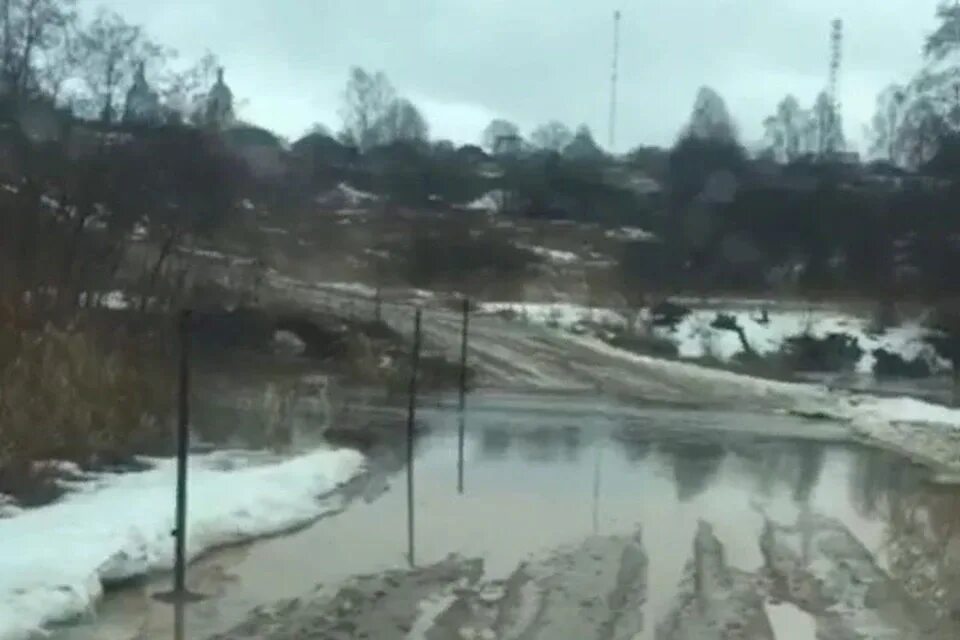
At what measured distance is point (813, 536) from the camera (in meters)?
17.2

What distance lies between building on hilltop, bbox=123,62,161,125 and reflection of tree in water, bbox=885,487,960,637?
2886 cm

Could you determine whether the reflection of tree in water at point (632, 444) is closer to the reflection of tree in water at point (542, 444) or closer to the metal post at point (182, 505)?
the reflection of tree in water at point (542, 444)

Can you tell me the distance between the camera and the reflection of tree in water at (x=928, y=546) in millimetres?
13508

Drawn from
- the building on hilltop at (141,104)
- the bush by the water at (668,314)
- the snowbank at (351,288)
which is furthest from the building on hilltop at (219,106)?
the bush by the water at (668,314)

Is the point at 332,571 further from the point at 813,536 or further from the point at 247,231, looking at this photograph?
the point at 247,231

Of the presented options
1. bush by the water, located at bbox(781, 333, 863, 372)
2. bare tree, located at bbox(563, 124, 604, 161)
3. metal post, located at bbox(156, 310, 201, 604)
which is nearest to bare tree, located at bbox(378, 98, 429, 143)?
bare tree, located at bbox(563, 124, 604, 161)

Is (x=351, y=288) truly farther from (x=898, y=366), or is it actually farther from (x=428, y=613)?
(x=428, y=613)

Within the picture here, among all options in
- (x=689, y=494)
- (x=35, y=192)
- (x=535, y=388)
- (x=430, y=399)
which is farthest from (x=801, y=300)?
(x=689, y=494)

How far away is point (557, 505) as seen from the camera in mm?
19141

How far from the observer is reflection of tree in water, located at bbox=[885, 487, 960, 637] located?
1351cm

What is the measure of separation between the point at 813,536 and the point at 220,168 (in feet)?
117

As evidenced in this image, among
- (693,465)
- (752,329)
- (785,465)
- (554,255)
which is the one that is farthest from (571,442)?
(554,255)

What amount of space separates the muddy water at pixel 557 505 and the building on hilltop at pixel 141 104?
16677 millimetres

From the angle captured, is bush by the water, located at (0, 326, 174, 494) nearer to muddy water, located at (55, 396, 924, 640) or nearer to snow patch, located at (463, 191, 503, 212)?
muddy water, located at (55, 396, 924, 640)
